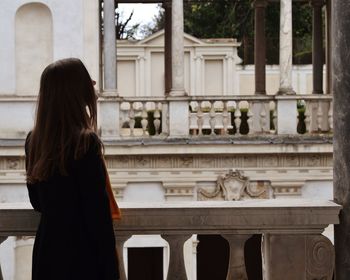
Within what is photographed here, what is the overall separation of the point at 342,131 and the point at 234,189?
1197 cm

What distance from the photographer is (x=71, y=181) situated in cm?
497

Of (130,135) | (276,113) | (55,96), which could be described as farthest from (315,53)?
(55,96)

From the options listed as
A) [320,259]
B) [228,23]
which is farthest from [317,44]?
[320,259]

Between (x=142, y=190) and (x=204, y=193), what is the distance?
1163 mm

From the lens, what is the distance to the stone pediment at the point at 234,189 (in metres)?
18.0

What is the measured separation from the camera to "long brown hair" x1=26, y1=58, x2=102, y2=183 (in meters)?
4.95

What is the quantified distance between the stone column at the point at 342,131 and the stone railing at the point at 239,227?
0.26ft

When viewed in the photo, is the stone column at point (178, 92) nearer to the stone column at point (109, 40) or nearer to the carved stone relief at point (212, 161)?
the carved stone relief at point (212, 161)

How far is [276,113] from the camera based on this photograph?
60.2 feet

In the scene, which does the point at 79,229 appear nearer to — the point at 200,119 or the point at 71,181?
the point at 71,181

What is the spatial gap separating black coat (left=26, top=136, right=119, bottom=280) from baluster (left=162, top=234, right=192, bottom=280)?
3.13ft

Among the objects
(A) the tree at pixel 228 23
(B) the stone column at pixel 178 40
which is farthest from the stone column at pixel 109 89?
(A) the tree at pixel 228 23

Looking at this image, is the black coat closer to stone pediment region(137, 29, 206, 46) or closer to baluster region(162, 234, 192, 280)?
baluster region(162, 234, 192, 280)

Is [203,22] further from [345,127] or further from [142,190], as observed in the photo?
[345,127]
